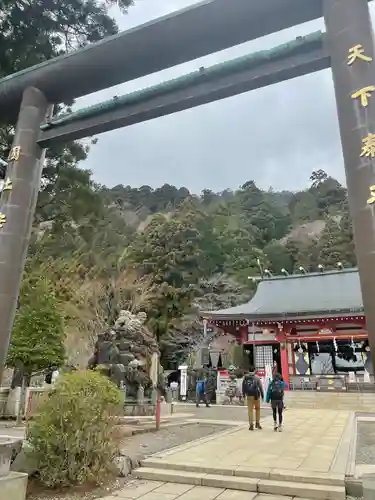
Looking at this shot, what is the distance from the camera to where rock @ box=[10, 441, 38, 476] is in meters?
5.01

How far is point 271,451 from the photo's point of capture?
23.7ft

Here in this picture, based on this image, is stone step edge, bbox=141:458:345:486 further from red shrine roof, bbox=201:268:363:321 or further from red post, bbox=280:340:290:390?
red post, bbox=280:340:290:390

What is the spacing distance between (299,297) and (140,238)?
18815 millimetres

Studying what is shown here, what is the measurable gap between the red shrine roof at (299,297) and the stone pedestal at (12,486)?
19.2 metres

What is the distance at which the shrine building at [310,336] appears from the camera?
21641 millimetres

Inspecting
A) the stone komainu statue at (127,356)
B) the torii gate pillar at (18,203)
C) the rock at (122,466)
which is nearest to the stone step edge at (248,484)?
the rock at (122,466)

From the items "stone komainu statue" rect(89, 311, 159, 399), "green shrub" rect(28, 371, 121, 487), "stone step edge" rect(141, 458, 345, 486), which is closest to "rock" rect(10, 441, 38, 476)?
"green shrub" rect(28, 371, 121, 487)

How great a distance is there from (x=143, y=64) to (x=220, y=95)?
107cm

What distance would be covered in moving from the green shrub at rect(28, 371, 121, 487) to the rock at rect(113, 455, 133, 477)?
10.3 inches

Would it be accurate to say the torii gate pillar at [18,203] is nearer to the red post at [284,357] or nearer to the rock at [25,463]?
the rock at [25,463]

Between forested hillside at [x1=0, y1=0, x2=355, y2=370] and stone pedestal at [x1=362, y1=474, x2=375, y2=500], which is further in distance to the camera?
forested hillside at [x1=0, y1=0, x2=355, y2=370]

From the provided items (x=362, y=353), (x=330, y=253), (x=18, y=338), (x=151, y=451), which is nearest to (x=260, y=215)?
(x=330, y=253)

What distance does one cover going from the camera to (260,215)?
65.9 meters

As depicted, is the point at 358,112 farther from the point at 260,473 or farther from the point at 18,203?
the point at 260,473
